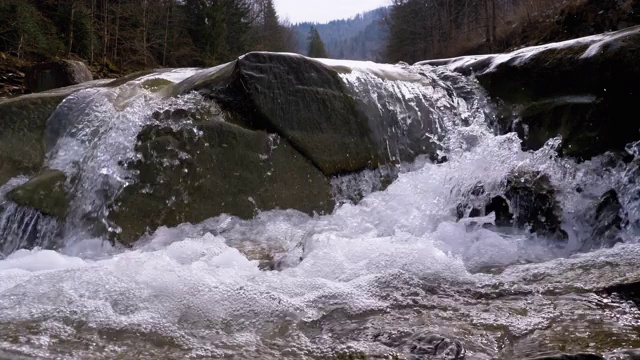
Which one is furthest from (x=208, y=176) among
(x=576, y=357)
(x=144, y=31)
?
(x=144, y=31)

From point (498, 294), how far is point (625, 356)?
3.02ft

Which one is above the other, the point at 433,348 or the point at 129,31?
the point at 129,31

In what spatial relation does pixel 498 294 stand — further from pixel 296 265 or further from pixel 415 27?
pixel 415 27

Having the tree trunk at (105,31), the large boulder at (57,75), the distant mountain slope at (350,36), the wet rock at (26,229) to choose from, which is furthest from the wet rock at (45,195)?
the distant mountain slope at (350,36)

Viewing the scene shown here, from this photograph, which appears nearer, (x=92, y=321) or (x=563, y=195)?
(x=92, y=321)

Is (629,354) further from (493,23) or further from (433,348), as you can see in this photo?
(493,23)

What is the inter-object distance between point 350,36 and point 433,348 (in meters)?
162

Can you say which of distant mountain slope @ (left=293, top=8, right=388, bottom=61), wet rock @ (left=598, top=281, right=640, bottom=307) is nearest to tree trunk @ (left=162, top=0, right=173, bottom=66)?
wet rock @ (left=598, top=281, right=640, bottom=307)

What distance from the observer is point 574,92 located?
4.94 m

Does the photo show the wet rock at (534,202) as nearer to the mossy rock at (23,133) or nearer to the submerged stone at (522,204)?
the submerged stone at (522,204)

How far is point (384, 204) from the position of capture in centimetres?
490

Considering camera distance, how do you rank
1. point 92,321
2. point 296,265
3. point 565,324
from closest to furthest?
point 565,324
point 92,321
point 296,265

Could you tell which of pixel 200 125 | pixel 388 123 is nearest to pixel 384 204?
pixel 388 123

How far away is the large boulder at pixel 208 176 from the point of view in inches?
177
